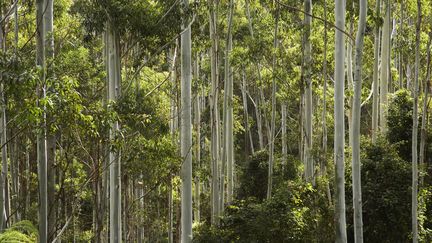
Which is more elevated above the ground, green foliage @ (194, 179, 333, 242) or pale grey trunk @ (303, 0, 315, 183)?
pale grey trunk @ (303, 0, 315, 183)

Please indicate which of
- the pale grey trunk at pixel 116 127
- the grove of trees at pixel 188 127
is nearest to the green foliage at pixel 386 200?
the grove of trees at pixel 188 127

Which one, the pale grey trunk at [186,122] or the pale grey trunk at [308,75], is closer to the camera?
the pale grey trunk at [186,122]

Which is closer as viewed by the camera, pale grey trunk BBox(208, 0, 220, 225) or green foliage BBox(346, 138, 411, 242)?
green foliage BBox(346, 138, 411, 242)

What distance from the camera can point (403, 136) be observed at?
12.6 m

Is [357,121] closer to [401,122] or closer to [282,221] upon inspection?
[282,221]

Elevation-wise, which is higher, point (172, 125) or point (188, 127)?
point (172, 125)

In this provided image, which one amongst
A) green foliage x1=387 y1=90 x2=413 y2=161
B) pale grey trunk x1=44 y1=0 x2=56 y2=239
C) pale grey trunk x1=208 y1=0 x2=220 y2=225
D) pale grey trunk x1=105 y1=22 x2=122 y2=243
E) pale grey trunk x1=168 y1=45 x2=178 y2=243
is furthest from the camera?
pale grey trunk x1=168 y1=45 x2=178 y2=243

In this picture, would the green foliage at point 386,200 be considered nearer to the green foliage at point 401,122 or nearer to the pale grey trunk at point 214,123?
the green foliage at point 401,122

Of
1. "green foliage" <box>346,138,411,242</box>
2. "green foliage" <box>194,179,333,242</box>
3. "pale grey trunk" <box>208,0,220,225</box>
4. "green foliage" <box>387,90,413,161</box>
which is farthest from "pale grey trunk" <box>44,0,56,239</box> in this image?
"green foliage" <box>387,90,413,161</box>

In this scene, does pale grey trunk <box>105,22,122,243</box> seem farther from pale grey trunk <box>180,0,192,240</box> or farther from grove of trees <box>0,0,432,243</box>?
pale grey trunk <box>180,0,192,240</box>

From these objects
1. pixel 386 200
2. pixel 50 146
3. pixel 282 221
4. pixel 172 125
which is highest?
pixel 172 125

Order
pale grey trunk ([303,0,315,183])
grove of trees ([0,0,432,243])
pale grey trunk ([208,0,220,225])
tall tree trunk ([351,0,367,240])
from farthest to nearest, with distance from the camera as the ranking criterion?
pale grey trunk ([208,0,220,225]) < pale grey trunk ([303,0,315,183]) < tall tree trunk ([351,0,367,240]) < grove of trees ([0,0,432,243])

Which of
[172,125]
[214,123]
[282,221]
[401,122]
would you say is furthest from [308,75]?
[172,125]

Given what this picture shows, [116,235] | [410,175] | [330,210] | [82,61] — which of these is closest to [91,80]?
[82,61]
